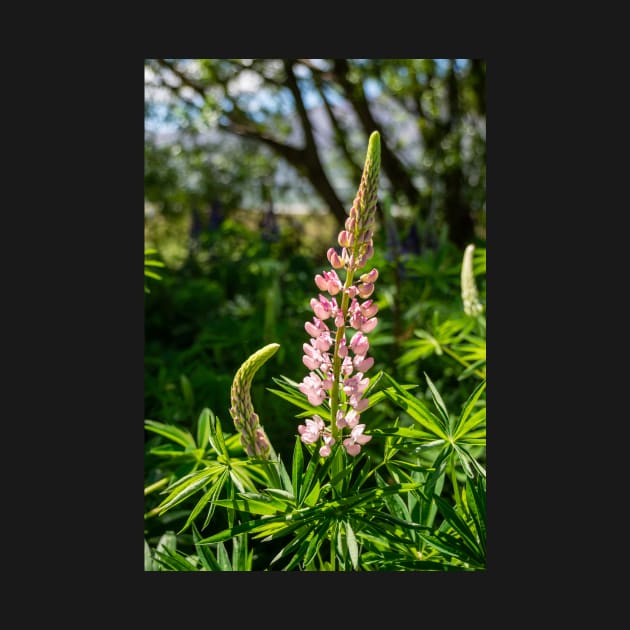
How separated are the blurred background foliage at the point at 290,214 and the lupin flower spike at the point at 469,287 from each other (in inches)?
2.1

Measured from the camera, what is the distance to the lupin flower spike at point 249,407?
51.9 inches

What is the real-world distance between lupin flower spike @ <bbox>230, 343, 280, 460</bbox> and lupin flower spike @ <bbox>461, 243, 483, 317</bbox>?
740 millimetres

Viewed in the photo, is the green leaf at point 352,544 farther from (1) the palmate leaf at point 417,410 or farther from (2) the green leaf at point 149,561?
(2) the green leaf at point 149,561

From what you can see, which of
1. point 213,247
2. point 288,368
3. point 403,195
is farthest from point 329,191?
point 288,368

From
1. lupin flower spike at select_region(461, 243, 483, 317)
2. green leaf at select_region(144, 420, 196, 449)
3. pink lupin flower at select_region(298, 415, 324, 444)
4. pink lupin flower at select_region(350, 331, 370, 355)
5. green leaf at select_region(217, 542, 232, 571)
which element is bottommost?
green leaf at select_region(217, 542, 232, 571)

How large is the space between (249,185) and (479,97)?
2.08 meters

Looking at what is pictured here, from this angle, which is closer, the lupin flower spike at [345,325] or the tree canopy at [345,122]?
the lupin flower spike at [345,325]

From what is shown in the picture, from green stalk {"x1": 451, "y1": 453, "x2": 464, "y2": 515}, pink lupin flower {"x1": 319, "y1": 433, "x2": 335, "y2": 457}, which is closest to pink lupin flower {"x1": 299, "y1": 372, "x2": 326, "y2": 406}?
pink lupin flower {"x1": 319, "y1": 433, "x2": 335, "y2": 457}

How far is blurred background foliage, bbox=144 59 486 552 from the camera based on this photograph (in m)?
2.41

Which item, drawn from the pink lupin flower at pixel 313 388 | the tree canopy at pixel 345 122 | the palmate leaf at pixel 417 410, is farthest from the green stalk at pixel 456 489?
the tree canopy at pixel 345 122

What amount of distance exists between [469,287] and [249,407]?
846 millimetres

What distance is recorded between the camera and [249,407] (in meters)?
1.39

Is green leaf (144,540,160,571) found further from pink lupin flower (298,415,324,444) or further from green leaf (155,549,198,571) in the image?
pink lupin flower (298,415,324,444)

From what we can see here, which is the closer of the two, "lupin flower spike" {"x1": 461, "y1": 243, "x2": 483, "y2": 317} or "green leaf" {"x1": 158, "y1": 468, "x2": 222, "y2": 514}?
"green leaf" {"x1": 158, "y1": 468, "x2": 222, "y2": 514}
